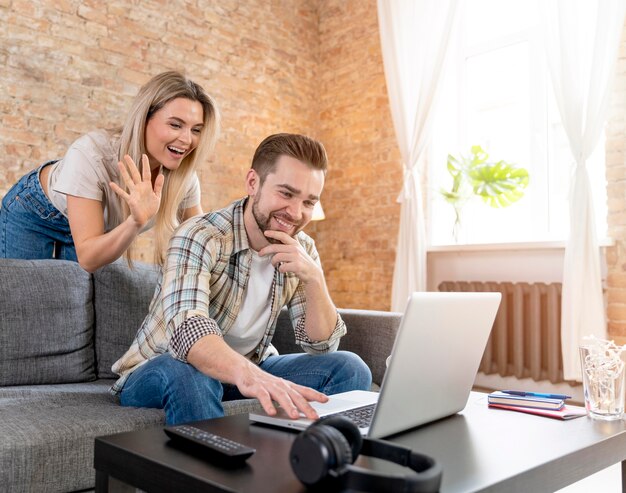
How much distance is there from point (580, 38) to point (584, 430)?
117 inches

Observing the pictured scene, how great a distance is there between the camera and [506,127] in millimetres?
4293

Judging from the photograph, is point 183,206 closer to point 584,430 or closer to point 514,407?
point 514,407

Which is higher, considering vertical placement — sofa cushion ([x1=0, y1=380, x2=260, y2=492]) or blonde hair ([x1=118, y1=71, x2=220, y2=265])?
blonde hair ([x1=118, y1=71, x2=220, y2=265])

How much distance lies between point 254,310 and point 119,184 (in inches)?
29.8

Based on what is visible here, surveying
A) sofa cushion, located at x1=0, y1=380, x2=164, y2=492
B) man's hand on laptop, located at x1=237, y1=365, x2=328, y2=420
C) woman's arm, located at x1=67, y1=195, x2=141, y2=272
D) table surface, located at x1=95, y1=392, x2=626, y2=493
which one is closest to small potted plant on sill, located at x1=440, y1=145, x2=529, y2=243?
woman's arm, located at x1=67, y1=195, x2=141, y2=272

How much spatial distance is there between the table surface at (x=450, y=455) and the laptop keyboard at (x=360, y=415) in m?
0.06

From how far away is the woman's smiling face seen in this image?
2074mm

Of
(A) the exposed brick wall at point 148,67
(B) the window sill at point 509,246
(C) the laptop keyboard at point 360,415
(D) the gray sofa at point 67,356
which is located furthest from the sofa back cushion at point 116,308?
(B) the window sill at point 509,246

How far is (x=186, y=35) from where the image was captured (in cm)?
449

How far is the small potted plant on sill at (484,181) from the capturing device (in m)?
4.07

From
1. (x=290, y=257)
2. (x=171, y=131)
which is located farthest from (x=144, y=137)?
(x=290, y=257)

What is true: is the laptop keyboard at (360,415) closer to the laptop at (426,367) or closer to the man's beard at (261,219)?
the laptop at (426,367)

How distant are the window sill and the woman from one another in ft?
7.66

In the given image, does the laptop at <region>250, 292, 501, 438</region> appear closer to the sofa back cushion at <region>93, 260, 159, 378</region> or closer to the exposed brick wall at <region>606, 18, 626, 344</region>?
the sofa back cushion at <region>93, 260, 159, 378</region>
